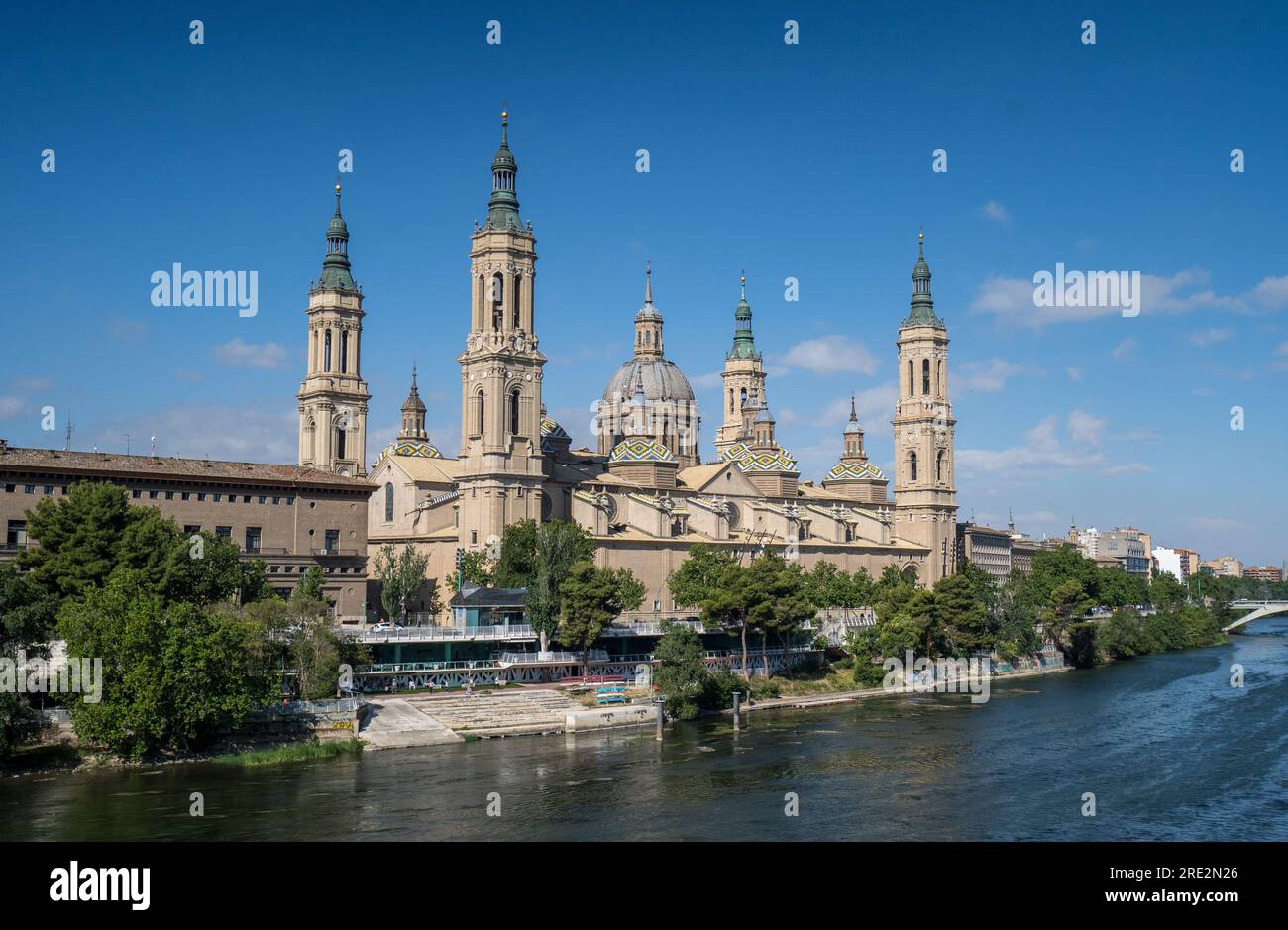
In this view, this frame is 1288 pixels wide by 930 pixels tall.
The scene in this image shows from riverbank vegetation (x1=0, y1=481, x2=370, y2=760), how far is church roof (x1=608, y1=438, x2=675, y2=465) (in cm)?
4467

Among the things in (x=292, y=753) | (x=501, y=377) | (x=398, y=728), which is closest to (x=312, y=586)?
(x=398, y=728)

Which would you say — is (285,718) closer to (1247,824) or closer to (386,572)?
(386,572)

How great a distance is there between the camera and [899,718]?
65.1 m

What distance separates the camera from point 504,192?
88750 mm

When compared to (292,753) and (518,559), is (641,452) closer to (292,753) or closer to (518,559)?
(518,559)

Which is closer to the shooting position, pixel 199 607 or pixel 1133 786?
pixel 1133 786

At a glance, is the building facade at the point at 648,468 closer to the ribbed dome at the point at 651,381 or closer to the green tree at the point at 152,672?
the ribbed dome at the point at 651,381

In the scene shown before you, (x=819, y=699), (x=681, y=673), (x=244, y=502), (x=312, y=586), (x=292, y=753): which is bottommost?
(x=819, y=699)

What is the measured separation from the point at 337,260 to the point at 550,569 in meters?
45.0

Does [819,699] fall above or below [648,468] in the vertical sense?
below

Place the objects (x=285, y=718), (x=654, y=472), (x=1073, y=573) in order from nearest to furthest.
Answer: (x=285, y=718) < (x=654, y=472) < (x=1073, y=573)

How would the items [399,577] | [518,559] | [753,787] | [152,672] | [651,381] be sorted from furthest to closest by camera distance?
[651,381]
[399,577]
[518,559]
[152,672]
[753,787]
